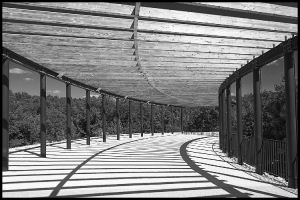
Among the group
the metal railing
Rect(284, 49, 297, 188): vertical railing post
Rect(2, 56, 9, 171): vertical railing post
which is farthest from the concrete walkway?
the metal railing

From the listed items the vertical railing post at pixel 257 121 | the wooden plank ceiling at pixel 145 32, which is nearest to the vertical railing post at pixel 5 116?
the wooden plank ceiling at pixel 145 32

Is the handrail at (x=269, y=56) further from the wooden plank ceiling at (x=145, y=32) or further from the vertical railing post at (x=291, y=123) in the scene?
the vertical railing post at (x=291, y=123)

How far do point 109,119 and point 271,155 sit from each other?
4451cm

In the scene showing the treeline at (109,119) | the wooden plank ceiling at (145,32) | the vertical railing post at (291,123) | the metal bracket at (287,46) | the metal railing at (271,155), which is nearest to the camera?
the wooden plank ceiling at (145,32)

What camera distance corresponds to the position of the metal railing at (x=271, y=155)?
766cm

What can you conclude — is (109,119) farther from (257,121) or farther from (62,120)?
(257,121)

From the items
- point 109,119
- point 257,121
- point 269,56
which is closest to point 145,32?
point 269,56

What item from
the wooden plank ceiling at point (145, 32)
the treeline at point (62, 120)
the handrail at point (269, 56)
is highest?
the wooden plank ceiling at point (145, 32)

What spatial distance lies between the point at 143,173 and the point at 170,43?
13.0 ft

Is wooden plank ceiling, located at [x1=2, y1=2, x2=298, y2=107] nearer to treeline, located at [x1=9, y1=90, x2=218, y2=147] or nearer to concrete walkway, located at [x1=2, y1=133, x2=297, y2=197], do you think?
concrete walkway, located at [x1=2, y1=133, x2=297, y2=197]

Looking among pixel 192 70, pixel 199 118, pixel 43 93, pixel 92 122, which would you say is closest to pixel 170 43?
pixel 192 70

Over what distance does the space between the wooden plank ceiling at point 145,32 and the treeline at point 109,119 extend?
10888mm

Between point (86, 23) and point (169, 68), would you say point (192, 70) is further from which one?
point (86, 23)

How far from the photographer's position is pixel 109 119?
5156 cm
